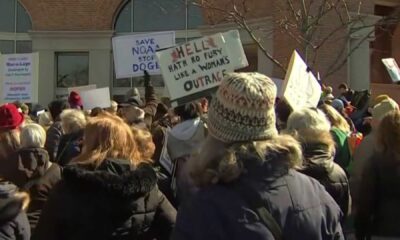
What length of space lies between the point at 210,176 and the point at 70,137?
438 cm

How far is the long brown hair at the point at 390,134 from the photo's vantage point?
4445 mm

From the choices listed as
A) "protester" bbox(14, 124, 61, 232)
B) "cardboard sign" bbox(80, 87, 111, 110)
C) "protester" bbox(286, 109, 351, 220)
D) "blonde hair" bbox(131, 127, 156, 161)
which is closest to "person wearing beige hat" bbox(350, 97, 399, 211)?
"protester" bbox(286, 109, 351, 220)

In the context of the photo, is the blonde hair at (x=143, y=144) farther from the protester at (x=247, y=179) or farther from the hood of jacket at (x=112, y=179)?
the protester at (x=247, y=179)

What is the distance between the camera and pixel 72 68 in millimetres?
20844

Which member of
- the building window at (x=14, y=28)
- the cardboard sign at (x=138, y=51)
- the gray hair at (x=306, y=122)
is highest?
the building window at (x=14, y=28)

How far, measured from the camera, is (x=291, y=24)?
14.7m

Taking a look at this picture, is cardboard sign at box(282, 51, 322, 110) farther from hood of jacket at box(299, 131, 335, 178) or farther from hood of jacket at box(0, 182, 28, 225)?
hood of jacket at box(0, 182, 28, 225)

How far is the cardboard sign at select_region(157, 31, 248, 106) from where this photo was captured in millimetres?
7180

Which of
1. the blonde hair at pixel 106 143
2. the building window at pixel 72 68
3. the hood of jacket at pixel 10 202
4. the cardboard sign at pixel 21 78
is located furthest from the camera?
the building window at pixel 72 68

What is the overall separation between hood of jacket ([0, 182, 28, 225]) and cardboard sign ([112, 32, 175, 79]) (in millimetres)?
8105

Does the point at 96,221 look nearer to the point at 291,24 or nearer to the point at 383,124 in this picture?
the point at 383,124

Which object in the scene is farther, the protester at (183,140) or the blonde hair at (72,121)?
the blonde hair at (72,121)

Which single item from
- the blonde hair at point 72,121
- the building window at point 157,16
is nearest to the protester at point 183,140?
the blonde hair at point 72,121

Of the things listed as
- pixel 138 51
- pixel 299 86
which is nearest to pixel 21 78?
pixel 138 51
